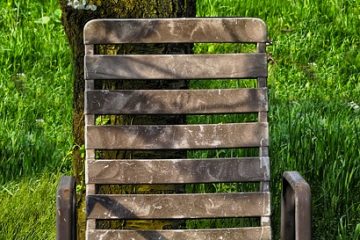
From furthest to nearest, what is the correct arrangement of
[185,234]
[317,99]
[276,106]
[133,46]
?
[317,99]
[276,106]
[133,46]
[185,234]

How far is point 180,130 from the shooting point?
3744 mm

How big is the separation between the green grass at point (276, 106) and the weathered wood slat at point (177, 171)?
0.78 metres

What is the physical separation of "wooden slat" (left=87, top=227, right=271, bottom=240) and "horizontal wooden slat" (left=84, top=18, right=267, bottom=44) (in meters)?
0.68

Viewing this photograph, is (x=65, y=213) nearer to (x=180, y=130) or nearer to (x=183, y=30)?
(x=180, y=130)

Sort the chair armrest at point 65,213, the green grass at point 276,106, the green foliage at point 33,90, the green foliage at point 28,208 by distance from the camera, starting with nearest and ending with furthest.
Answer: the chair armrest at point 65,213 < the green foliage at point 28,208 < the green grass at point 276,106 < the green foliage at point 33,90

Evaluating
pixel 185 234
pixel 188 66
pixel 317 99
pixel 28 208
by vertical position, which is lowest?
pixel 28 208

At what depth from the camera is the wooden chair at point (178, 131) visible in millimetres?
3705

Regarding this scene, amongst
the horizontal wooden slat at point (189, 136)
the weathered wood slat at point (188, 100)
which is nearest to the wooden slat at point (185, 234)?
the horizontal wooden slat at point (189, 136)

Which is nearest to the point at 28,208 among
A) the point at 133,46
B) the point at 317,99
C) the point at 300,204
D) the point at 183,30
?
the point at 133,46

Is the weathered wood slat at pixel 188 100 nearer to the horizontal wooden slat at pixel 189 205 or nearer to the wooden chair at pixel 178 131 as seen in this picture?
the wooden chair at pixel 178 131

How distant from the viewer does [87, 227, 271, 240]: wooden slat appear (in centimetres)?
368

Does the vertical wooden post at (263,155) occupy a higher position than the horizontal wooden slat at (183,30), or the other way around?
the horizontal wooden slat at (183,30)

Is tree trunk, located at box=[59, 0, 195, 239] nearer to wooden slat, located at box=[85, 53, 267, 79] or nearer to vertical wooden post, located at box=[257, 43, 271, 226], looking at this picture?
wooden slat, located at box=[85, 53, 267, 79]

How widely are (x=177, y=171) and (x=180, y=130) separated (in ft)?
0.49
